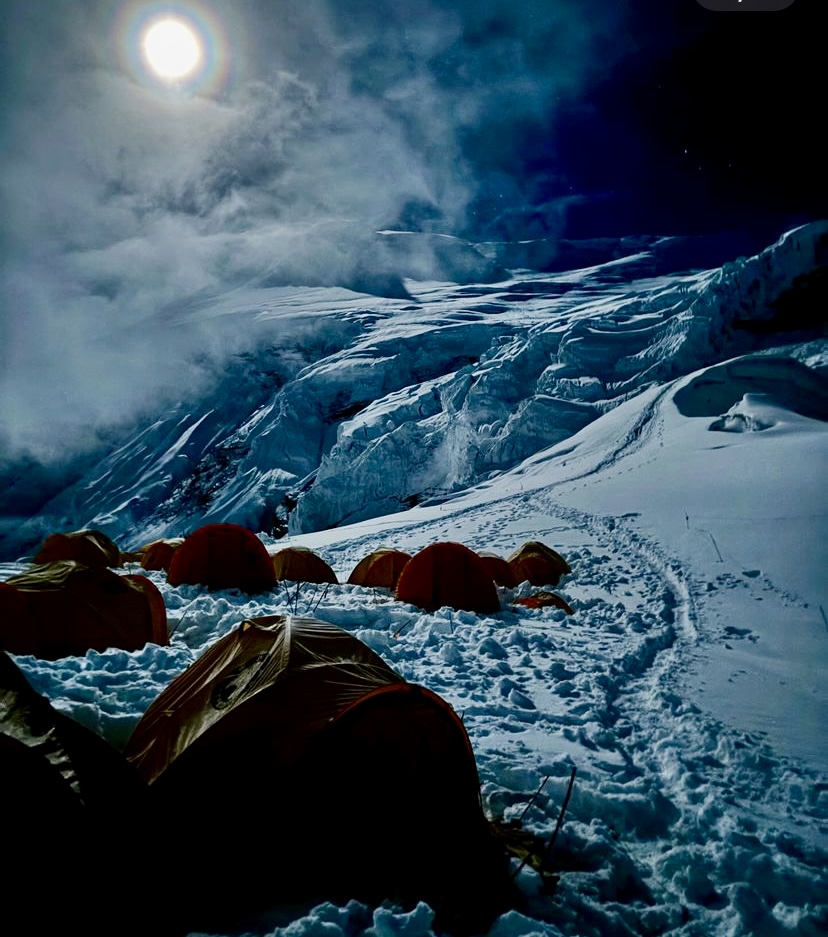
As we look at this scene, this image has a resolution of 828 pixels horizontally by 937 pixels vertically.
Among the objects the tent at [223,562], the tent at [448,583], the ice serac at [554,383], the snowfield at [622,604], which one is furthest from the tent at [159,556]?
the ice serac at [554,383]

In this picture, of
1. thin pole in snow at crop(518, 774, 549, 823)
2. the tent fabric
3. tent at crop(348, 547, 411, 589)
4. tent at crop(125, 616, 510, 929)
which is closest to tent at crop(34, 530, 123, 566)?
tent at crop(348, 547, 411, 589)

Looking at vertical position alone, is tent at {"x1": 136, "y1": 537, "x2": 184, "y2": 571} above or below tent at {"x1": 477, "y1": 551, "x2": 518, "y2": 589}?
above

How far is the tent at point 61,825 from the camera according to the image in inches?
77.4

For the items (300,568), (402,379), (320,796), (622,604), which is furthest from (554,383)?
(320,796)

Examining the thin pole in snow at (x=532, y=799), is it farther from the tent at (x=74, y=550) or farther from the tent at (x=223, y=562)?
the tent at (x=74, y=550)

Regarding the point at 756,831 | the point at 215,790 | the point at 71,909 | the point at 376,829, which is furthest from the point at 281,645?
the point at 756,831

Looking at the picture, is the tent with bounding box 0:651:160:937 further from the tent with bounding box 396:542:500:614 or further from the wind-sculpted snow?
the tent with bounding box 396:542:500:614

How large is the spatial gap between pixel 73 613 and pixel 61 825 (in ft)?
14.6

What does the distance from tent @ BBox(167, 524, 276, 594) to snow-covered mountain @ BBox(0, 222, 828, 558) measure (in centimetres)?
1897

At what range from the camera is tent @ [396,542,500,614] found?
28.4 ft

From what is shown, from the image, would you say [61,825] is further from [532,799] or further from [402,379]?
[402,379]

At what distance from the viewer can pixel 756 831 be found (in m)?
3.33

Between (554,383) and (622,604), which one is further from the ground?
(554,383)

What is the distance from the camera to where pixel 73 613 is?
5.88m
